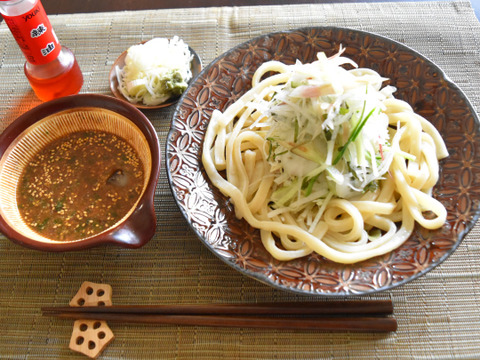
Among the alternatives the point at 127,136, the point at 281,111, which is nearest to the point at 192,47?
the point at 127,136

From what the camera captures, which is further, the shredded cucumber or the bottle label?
the bottle label

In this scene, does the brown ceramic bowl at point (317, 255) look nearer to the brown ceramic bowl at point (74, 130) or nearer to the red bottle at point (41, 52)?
the brown ceramic bowl at point (74, 130)

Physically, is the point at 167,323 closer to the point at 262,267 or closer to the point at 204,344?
the point at 204,344

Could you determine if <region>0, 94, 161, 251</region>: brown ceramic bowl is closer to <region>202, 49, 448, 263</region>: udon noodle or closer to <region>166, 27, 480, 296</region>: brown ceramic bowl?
<region>166, 27, 480, 296</region>: brown ceramic bowl

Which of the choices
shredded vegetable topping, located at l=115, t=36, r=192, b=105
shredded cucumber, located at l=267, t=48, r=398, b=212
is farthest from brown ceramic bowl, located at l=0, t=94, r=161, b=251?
shredded cucumber, located at l=267, t=48, r=398, b=212

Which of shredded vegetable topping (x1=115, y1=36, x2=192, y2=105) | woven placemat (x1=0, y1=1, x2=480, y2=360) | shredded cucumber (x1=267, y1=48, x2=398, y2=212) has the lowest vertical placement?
woven placemat (x1=0, y1=1, x2=480, y2=360)

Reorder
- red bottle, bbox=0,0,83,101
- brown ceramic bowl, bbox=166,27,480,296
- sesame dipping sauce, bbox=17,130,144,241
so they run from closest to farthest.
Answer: brown ceramic bowl, bbox=166,27,480,296
sesame dipping sauce, bbox=17,130,144,241
red bottle, bbox=0,0,83,101

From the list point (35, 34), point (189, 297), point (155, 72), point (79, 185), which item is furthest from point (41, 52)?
point (189, 297)

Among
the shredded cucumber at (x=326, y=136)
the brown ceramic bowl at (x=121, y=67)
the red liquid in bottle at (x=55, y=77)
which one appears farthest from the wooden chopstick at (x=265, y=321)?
the red liquid in bottle at (x=55, y=77)

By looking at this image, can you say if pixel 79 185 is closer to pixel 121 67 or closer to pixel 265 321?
pixel 121 67
